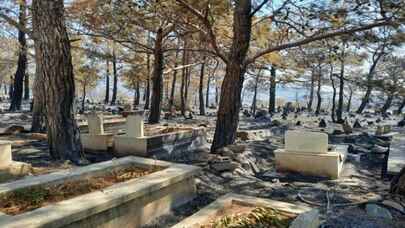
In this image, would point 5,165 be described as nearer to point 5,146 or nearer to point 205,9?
point 5,146

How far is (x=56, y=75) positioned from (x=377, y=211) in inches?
193

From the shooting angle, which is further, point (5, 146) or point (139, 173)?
point (5, 146)

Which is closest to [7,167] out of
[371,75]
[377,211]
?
[377,211]

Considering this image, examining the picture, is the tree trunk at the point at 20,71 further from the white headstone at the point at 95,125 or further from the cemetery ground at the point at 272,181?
the white headstone at the point at 95,125

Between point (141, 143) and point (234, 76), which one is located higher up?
point (234, 76)

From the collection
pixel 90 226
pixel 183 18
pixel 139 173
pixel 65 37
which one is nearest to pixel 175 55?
pixel 183 18

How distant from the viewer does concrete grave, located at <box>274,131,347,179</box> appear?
6629 mm

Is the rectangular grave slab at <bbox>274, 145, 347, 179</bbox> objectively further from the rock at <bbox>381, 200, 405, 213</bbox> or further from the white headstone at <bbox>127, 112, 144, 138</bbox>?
the white headstone at <bbox>127, 112, 144, 138</bbox>

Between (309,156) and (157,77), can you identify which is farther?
(157,77)

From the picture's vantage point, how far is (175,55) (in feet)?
69.8

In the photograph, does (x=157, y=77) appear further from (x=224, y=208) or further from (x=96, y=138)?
(x=224, y=208)

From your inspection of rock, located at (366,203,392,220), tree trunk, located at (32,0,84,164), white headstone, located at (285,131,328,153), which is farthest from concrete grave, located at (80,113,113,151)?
rock, located at (366,203,392,220)

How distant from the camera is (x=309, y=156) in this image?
681 cm

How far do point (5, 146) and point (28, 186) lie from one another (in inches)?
69.0
